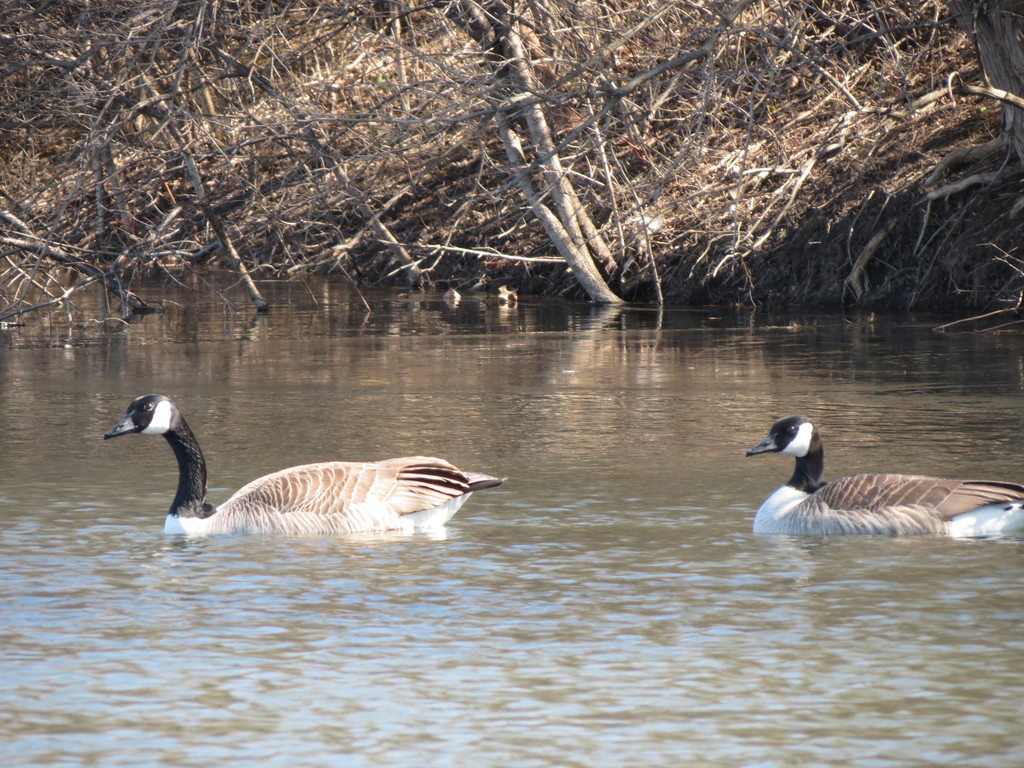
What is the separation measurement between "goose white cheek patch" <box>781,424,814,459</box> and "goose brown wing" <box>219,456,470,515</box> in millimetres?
1669

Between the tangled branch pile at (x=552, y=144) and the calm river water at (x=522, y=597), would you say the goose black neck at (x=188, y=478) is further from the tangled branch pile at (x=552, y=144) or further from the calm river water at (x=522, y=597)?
the tangled branch pile at (x=552, y=144)

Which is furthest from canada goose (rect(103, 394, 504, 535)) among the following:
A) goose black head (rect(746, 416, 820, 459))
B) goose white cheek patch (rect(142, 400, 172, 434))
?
goose black head (rect(746, 416, 820, 459))

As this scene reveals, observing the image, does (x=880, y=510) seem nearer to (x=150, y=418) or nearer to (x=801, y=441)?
(x=801, y=441)

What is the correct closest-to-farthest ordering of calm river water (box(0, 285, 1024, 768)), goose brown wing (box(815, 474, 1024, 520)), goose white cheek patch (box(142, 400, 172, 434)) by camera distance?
calm river water (box(0, 285, 1024, 768)) < goose brown wing (box(815, 474, 1024, 520)) < goose white cheek patch (box(142, 400, 172, 434))

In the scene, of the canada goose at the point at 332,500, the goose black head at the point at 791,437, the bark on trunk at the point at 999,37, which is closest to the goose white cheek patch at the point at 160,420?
the canada goose at the point at 332,500

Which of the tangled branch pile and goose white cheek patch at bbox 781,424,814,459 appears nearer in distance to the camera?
Answer: goose white cheek patch at bbox 781,424,814,459

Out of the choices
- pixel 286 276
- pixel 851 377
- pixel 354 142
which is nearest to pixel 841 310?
pixel 851 377

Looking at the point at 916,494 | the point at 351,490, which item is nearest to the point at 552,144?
the point at 351,490

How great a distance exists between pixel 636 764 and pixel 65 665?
2.18 m

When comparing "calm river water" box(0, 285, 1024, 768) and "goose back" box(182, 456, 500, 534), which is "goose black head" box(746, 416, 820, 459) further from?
"goose back" box(182, 456, 500, 534)

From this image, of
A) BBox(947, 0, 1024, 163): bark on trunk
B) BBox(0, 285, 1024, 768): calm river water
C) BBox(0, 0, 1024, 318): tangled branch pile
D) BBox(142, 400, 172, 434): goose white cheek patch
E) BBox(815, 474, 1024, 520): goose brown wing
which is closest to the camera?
BBox(0, 285, 1024, 768): calm river water

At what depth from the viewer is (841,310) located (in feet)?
68.7

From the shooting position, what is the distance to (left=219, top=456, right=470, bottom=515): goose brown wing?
7914 millimetres

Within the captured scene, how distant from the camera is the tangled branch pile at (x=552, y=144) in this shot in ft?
59.7
